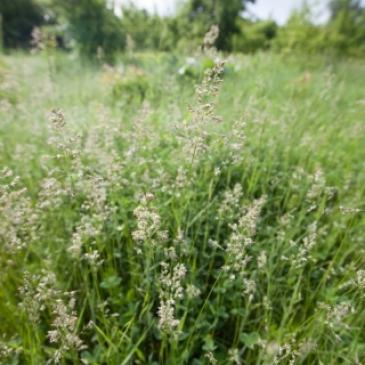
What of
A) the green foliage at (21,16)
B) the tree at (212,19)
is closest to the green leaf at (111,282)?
the tree at (212,19)

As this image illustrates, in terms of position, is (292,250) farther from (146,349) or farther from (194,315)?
(146,349)

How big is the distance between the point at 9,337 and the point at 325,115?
2910 millimetres

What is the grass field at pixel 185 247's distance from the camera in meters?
1.08

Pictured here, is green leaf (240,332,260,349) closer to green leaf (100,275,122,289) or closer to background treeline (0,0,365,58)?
green leaf (100,275,122,289)

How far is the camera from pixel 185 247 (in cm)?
131

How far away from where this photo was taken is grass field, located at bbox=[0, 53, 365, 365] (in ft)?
3.53

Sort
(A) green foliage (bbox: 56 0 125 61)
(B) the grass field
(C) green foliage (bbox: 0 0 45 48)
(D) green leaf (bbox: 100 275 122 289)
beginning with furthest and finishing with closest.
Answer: (C) green foliage (bbox: 0 0 45 48), (A) green foliage (bbox: 56 0 125 61), (D) green leaf (bbox: 100 275 122 289), (B) the grass field

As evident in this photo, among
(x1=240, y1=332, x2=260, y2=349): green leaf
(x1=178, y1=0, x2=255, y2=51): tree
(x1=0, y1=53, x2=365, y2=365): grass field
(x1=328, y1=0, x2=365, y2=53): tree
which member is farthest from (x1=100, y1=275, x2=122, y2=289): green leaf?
(x1=328, y1=0, x2=365, y2=53): tree

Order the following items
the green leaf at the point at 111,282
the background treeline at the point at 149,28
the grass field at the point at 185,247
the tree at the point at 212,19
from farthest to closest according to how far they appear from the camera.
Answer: the background treeline at the point at 149,28 → the tree at the point at 212,19 → the green leaf at the point at 111,282 → the grass field at the point at 185,247

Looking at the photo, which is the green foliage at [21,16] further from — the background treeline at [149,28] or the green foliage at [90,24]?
the green foliage at [90,24]

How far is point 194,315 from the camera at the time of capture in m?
1.33

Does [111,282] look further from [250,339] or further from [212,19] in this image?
[212,19]

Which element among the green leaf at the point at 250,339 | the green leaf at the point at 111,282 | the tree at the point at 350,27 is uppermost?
the tree at the point at 350,27

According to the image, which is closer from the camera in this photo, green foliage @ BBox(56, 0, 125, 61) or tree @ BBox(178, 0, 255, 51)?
tree @ BBox(178, 0, 255, 51)
